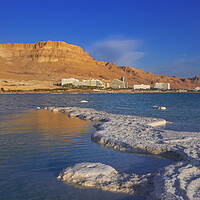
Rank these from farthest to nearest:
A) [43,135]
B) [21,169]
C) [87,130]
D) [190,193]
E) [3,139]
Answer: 1. [87,130]
2. [43,135]
3. [3,139]
4. [21,169]
5. [190,193]

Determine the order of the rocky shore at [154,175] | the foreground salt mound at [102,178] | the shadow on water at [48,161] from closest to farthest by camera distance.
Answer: the rocky shore at [154,175] → the shadow on water at [48,161] → the foreground salt mound at [102,178]

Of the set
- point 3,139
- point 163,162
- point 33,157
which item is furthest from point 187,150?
point 3,139

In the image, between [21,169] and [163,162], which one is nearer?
[21,169]

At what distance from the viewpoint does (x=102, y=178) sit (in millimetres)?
7629

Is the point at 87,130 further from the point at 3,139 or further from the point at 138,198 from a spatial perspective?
the point at 138,198

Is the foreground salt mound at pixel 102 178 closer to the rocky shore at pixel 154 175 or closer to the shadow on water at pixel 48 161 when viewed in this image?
the rocky shore at pixel 154 175

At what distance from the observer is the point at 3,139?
530 inches

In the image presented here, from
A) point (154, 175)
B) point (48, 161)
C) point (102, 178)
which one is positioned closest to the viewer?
point (102, 178)

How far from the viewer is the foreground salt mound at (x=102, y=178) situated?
23.6 ft

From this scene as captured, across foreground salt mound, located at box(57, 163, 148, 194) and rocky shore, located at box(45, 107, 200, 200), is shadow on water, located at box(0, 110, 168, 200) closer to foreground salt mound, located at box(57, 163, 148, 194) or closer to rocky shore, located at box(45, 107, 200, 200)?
foreground salt mound, located at box(57, 163, 148, 194)

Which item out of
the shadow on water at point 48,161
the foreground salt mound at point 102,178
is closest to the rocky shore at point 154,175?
the foreground salt mound at point 102,178

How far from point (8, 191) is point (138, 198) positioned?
3885 millimetres

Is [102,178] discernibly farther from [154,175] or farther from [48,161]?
[48,161]

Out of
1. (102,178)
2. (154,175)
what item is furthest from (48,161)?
(154,175)
